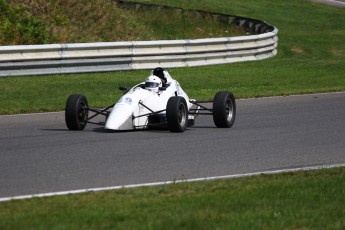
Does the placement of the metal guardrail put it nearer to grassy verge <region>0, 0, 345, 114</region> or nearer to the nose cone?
grassy verge <region>0, 0, 345, 114</region>

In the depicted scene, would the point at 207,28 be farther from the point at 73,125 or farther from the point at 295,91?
the point at 73,125

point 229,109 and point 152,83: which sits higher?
point 152,83

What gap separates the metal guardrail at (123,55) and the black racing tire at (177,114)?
27.1ft

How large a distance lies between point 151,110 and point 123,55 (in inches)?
387

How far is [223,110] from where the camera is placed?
1530 centimetres

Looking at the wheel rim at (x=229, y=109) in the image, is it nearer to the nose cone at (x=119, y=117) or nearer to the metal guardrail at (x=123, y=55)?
the nose cone at (x=119, y=117)

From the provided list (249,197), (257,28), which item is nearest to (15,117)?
(249,197)

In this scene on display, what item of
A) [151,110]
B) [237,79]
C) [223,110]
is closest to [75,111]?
[151,110]

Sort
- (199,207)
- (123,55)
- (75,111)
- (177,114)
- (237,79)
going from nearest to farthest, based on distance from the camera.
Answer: (199,207) < (177,114) < (75,111) < (237,79) < (123,55)

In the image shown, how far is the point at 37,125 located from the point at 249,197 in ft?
24.1

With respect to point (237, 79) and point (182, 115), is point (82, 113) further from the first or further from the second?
point (237, 79)

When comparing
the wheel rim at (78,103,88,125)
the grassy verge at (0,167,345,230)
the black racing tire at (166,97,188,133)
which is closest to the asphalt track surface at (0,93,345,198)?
the black racing tire at (166,97,188,133)

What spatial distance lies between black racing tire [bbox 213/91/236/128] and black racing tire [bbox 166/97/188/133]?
638mm

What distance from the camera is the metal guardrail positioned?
22759 millimetres
